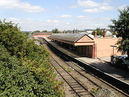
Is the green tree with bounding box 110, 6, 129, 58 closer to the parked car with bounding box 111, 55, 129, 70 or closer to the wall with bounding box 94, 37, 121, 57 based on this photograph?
the parked car with bounding box 111, 55, 129, 70

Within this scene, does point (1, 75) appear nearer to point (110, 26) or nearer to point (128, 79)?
point (128, 79)

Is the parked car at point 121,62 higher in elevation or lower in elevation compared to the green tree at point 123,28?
lower

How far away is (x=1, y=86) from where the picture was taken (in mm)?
9398

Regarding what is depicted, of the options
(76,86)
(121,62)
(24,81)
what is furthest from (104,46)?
(24,81)

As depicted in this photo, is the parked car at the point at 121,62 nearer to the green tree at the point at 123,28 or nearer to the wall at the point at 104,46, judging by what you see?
the green tree at the point at 123,28

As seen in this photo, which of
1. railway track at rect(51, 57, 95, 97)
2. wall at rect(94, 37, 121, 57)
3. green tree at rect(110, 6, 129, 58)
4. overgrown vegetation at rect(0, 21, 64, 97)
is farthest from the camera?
wall at rect(94, 37, 121, 57)

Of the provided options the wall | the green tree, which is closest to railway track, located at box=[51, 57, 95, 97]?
the green tree

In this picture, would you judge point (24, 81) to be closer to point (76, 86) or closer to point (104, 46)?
point (76, 86)

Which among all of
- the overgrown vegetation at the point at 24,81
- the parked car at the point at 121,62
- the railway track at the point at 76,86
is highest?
the overgrown vegetation at the point at 24,81

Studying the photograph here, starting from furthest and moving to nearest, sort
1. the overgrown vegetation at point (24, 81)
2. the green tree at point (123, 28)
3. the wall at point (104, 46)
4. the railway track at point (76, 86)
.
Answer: the wall at point (104, 46) → the green tree at point (123, 28) → the railway track at point (76, 86) → the overgrown vegetation at point (24, 81)

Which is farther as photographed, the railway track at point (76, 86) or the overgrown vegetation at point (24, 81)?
the railway track at point (76, 86)

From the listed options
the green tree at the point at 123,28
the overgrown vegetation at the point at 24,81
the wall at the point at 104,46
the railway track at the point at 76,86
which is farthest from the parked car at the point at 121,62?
the overgrown vegetation at the point at 24,81

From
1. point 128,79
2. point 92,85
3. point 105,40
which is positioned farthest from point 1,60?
point 105,40

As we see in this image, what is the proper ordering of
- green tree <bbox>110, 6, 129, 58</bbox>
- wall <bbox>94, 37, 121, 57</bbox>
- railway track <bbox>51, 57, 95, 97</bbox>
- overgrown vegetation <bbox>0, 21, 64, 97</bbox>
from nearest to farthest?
Answer: overgrown vegetation <bbox>0, 21, 64, 97</bbox>
railway track <bbox>51, 57, 95, 97</bbox>
green tree <bbox>110, 6, 129, 58</bbox>
wall <bbox>94, 37, 121, 57</bbox>
